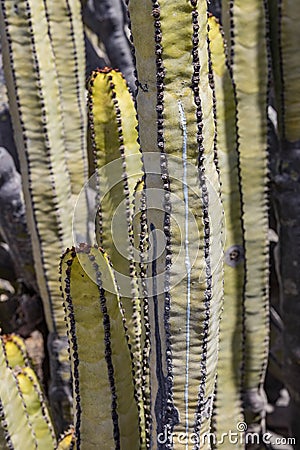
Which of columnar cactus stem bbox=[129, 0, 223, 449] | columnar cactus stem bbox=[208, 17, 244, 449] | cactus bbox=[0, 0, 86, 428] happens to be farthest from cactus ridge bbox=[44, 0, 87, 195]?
columnar cactus stem bbox=[129, 0, 223, 449]

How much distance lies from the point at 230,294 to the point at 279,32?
31.1 inches

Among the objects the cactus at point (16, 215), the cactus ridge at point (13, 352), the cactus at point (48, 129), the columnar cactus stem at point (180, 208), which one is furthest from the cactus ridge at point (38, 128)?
→ the columnar cactus stem at point (180, 208)

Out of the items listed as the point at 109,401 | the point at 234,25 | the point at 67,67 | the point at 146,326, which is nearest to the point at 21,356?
the point at 109,401

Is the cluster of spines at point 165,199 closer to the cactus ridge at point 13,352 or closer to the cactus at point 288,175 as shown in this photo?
the cactus ridge at point 13,352

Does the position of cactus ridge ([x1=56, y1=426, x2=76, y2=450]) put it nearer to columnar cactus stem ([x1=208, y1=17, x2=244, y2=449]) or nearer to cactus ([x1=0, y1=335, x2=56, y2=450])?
cactus ([x1=0, y1=335, x2=56, y2=450])

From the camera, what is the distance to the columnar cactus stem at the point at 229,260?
69.9 inches

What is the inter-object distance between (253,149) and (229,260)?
1.14ft

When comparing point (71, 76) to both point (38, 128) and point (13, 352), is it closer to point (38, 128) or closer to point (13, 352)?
point (38, 128)

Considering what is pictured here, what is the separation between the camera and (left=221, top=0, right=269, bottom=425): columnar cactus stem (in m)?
1.98

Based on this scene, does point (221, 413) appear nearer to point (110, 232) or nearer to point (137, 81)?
point (110, 232)

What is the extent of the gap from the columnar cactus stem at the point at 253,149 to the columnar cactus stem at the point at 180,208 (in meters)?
0.69

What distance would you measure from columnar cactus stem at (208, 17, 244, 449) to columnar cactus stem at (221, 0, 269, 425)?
0.15m

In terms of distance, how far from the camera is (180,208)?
122 centimetres

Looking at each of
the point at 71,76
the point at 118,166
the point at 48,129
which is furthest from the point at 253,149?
the point at 71,76
